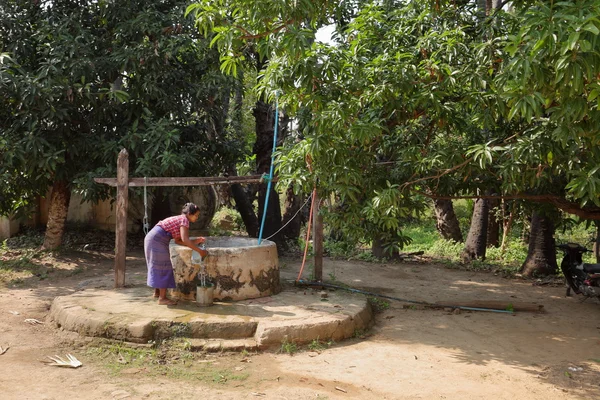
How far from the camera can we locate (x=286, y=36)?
5062mm

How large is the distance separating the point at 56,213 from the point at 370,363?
24.3ft

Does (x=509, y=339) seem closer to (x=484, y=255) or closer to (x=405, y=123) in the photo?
(x=405, y=123)

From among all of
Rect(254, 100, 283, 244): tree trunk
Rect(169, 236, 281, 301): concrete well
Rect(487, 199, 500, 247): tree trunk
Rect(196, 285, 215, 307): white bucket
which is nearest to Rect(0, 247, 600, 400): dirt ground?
Rect(196, 285, 215, 307): white bucket

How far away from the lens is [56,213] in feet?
35.1

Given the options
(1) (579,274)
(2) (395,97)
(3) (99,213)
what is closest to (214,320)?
(2) (395,97)

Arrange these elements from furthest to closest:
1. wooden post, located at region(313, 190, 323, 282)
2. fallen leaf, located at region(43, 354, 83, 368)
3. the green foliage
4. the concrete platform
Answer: the green foliage
wooden post, located at region(313, 190, 323, 282)
the concrete platform
fallen leaf, located at region(43, 354, 83, 368)

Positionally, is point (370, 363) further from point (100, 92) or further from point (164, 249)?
point (100, 92)

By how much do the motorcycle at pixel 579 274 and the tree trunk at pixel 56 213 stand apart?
882cm

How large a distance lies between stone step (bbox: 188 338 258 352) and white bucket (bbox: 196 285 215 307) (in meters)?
0.80

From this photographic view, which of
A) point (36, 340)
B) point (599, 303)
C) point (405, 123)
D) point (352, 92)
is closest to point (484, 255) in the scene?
point (599, 303)

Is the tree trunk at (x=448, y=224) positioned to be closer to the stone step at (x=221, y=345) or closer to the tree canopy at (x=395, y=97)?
the tree canopy at (x=395, y=97)

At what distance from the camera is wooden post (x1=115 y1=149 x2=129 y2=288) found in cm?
770

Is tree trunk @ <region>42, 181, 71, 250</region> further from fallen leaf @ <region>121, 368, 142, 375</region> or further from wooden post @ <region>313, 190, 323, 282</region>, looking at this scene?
fallen leaf @ <region>121, 368, 142, 375</region>

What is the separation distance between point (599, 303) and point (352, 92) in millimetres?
5248
